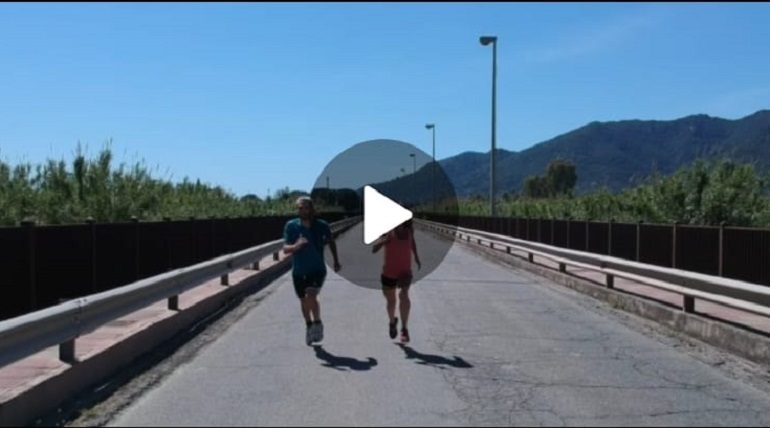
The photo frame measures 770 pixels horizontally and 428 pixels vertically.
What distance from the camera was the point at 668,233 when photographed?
18938mm

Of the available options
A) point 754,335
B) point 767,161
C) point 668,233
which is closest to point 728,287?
point 754,335

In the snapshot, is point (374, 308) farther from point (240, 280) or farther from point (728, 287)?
point (728, 287)

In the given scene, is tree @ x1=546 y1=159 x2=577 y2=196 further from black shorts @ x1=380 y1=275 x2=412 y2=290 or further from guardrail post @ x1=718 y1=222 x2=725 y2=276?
black shorts @ x1=380 y1=275 x2=412 y2=290

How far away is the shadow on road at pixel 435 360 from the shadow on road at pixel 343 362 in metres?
0.51

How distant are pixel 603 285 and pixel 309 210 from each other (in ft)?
31.3

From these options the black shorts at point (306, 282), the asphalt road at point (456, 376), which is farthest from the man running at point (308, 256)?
the asphalt road at point (456, 376)

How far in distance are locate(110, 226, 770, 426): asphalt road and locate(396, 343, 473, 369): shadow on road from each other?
11mm

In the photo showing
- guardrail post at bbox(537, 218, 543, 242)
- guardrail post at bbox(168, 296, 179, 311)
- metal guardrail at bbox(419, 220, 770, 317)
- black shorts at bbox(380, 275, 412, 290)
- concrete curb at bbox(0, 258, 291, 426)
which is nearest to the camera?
concrete curb at bbox(0, 258, 291, 426)

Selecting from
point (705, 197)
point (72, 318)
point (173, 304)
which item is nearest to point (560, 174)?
point (705, 197)

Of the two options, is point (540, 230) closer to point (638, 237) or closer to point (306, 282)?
point (638, 237)

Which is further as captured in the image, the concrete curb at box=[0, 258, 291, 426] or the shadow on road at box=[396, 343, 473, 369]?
the shadow on road at box=[396, 343, 473, 369]

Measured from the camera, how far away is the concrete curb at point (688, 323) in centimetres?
1077

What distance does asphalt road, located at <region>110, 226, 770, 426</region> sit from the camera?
7.60m

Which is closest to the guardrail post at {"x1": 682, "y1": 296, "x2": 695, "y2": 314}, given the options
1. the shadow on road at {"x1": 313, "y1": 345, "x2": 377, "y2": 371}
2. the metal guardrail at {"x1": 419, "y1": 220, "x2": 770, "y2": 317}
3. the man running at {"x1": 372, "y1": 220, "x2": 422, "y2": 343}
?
the metal guardrail at {"x1": 419, "y1": 220, "x2": 770, "y2": 317}
